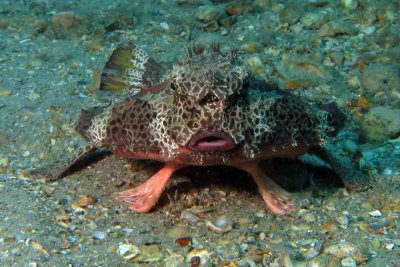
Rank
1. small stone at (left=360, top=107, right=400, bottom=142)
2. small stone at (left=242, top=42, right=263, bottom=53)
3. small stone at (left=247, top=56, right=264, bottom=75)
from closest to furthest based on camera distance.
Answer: small stone at (left=360, top=107, right=400, bottom=142) < small stone at (left=247, top=56, right=264, bottom=75) < small stone at (left=242, top=42, right=263, bottom=53)

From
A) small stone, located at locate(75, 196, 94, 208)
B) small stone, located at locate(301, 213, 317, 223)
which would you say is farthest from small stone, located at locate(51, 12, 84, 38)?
small stone, located at locate(301, 213, 317, 223)

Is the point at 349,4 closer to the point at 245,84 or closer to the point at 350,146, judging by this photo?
the point at 350,146

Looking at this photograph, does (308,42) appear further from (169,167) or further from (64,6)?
(64,6)

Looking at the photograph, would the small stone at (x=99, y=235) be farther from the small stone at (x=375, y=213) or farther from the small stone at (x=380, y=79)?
the small stone at (x=380, y=79)

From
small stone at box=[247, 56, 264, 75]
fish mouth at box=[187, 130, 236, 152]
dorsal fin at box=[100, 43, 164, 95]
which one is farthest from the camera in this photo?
small stone at box=[247, 56, 264, 75]

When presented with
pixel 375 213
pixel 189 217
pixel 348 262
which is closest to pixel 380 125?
pixel 375 213

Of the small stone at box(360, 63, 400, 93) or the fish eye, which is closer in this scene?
the fish eye

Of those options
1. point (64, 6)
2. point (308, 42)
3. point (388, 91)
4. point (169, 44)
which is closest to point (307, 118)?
point (388, 91)

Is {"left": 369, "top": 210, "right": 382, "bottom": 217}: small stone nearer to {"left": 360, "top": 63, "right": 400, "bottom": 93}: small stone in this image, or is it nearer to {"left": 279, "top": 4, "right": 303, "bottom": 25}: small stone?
{"left": 360, "top": 63, "right": 400, "bottom": 93}: small stone
